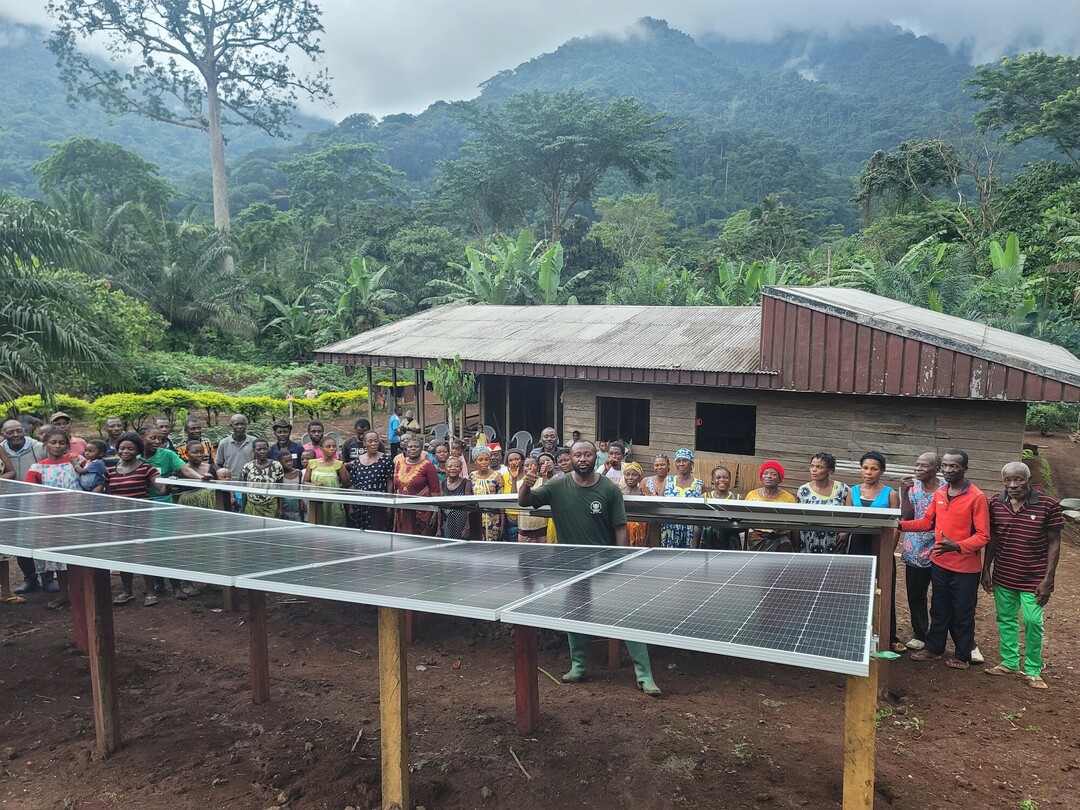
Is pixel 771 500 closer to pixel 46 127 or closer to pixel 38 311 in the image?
pixel 38 311

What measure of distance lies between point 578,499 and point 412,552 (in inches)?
50.6

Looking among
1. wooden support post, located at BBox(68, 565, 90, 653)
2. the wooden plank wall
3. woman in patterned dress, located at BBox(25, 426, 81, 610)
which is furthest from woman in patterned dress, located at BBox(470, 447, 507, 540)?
the wooden plank wall

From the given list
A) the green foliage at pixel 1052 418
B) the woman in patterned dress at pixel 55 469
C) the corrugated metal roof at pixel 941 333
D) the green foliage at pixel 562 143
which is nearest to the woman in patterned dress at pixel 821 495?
the corrugated metal roof at pixel 941 333

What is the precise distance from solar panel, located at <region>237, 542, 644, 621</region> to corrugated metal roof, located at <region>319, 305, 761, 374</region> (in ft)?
21.6

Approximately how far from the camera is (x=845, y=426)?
34.3 ft

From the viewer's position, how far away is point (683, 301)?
24.0m

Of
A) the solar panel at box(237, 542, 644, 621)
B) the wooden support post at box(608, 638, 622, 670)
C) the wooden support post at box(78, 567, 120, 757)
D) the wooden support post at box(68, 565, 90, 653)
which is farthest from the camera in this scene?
the wooden support post at box(68, 565, 90, 653)

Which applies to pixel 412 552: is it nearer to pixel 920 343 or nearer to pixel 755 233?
pixel 920 343

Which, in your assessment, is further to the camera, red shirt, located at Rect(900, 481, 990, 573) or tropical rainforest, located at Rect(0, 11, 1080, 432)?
tropical rainforest, located at Rect(0, 11, 1080, 432)

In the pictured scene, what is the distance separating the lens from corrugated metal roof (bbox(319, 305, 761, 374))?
11789 millimetres

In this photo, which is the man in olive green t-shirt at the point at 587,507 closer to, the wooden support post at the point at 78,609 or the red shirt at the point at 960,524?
the red shirt at the point at 960,524

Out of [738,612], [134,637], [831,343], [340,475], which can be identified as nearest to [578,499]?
[738,612]

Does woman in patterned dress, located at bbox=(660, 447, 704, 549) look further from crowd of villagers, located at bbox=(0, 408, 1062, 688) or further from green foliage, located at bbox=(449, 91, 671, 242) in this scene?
green foliage, located at bbox=(449, 91, 671, 242)

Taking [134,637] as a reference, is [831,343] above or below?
above
